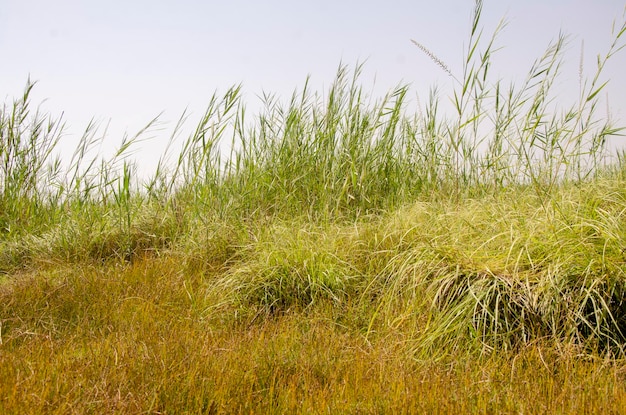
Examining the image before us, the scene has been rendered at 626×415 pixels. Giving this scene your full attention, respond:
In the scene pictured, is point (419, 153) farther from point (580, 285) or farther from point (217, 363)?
point (217, 363)

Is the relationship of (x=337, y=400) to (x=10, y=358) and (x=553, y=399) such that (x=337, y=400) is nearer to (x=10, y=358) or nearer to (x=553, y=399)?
(x=553, y=399)

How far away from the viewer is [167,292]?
337 centimetres

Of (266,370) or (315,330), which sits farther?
(315,330)

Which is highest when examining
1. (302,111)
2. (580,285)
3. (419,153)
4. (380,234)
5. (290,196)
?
(302,111)

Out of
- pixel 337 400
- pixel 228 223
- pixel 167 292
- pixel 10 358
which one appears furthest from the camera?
pixel 228 223

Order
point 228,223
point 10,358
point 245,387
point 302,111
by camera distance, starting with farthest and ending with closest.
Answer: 1. point 302,111
2. point 228,223
3. point 10,358
4. point 245,387

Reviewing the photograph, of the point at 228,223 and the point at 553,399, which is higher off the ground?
the point at 228,223

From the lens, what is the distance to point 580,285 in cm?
239

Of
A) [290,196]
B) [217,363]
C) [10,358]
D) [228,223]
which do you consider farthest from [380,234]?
[10,358]

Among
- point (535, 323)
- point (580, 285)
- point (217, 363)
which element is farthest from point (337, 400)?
point (580, 285)

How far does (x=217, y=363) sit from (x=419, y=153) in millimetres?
3152

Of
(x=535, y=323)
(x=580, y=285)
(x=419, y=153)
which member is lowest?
(x=535, y=323)

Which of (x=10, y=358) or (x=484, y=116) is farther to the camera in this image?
(x=484, y=116)

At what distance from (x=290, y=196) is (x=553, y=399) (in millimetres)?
2756
